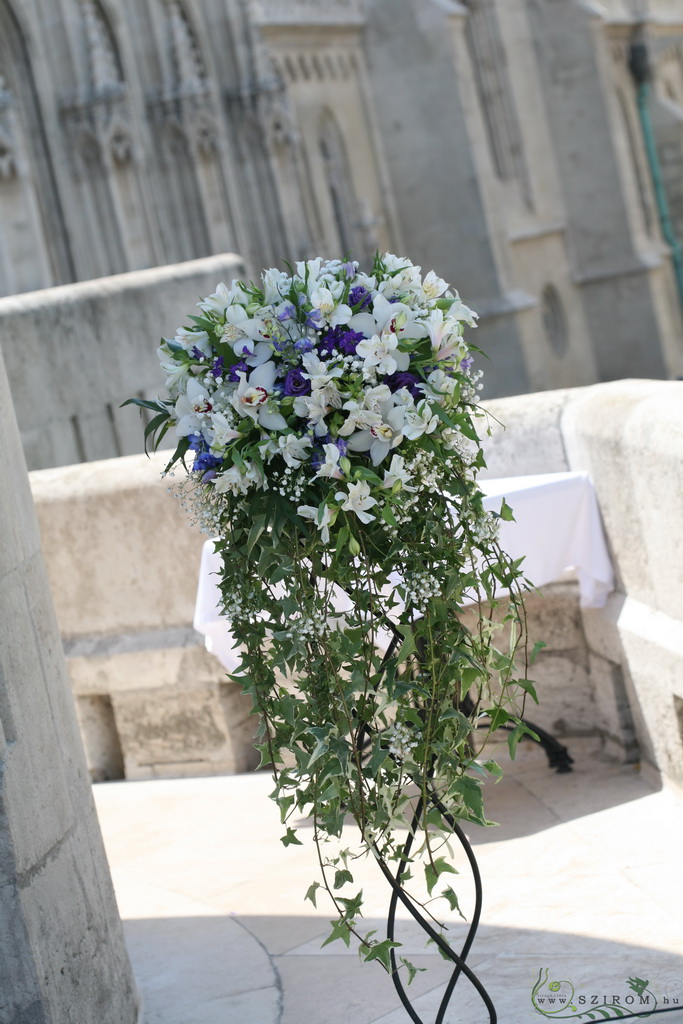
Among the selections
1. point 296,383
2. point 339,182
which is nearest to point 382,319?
point 296,383

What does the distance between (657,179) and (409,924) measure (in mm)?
27595

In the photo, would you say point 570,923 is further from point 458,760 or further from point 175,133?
point 175,133

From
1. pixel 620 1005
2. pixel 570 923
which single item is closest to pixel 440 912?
pixel 570 923

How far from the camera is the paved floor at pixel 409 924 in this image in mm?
3264

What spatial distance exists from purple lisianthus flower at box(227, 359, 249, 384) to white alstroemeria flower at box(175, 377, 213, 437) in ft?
0.20

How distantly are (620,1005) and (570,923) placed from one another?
54cm

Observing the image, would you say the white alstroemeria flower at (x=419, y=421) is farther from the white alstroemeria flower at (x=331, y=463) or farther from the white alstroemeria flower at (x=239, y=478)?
the white alstroemeria flower at (x=239, y=478)

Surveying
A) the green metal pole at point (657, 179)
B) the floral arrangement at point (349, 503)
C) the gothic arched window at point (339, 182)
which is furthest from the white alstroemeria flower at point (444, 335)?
the green metal pole at point (657, 179)

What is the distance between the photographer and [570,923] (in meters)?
3.57

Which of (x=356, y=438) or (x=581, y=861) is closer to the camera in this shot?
(x=356, y=438)

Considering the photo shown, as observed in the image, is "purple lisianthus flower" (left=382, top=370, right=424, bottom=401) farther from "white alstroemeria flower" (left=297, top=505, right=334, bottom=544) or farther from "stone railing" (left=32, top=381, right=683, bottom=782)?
"stone railing" (left=32, top=381, right=683, bottom=782)

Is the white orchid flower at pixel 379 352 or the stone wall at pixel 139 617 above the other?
the white orchid flower at pixel 379 352

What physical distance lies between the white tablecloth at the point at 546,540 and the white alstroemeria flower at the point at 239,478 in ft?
5.60

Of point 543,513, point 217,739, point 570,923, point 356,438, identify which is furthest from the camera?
point 217,739
